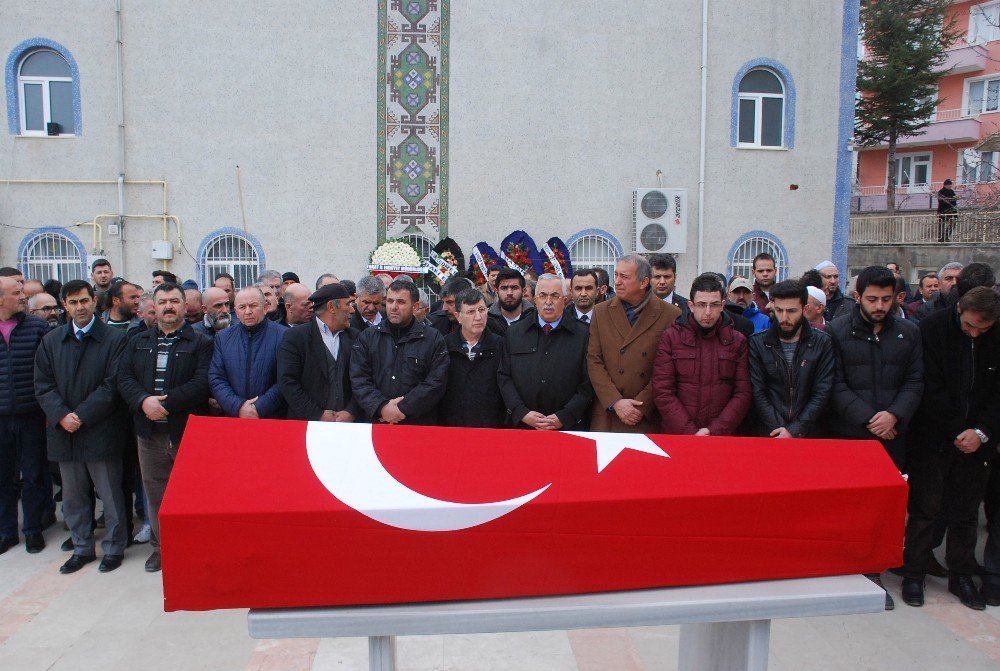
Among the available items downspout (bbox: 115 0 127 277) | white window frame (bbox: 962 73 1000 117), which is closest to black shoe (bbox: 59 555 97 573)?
downspout (bbox: 115 0 127 277)

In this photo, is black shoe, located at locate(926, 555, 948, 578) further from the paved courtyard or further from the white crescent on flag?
the white crescent on flag

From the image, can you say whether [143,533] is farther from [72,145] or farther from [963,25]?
[963,25]

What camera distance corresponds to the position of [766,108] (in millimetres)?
12523

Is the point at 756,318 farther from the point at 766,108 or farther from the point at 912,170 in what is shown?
the point at 912,170

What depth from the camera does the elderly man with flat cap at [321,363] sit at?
423 centimetres

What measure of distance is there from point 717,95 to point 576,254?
3736mm

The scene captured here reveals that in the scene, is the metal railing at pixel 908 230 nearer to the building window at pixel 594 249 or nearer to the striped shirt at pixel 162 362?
the building window at pixel 594 249

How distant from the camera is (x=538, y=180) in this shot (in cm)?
1202

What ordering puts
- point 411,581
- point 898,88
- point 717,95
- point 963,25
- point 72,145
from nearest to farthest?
point 411,581 < point 72,145 < point 717,95 < point 898,88 < point 963,25

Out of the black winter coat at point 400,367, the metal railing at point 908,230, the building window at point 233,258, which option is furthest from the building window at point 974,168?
the building window at point 233,258

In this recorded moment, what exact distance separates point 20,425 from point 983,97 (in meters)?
31.6

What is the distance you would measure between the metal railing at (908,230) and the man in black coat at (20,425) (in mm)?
17847

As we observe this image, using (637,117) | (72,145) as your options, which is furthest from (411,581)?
(72,145)

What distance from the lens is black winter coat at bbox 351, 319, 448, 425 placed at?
4.13 m
